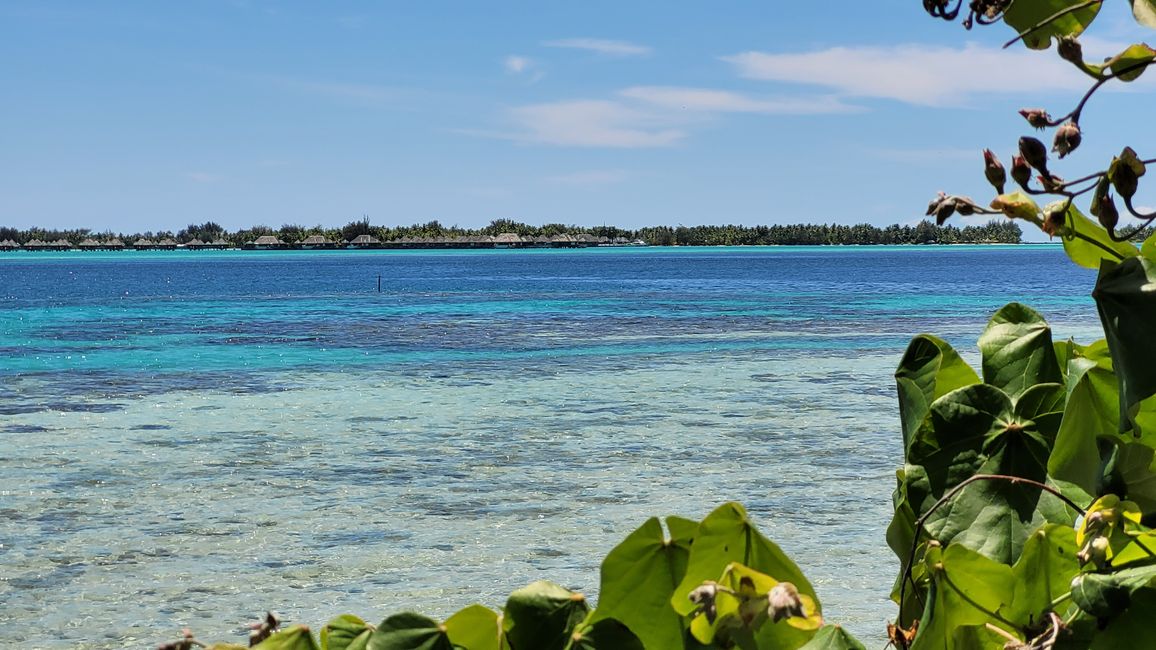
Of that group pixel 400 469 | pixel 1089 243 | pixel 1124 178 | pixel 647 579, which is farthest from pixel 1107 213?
pixel 400 469

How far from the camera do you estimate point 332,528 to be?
31.9 ft

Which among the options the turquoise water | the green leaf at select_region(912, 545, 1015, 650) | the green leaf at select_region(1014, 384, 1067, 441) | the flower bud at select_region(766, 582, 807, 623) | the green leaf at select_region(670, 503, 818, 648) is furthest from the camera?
the turquoise water

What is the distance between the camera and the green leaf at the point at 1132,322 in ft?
1.99

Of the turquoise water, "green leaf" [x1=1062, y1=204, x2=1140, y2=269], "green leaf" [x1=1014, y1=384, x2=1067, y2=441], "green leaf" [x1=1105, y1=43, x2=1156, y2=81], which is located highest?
"green leaf" [x1=1105, y1=43, x2=1156, y2=81]

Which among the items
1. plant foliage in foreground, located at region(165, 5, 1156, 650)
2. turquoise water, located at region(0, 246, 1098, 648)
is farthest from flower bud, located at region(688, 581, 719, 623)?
turquoise water, located at region(0, 246, 1098, 648)

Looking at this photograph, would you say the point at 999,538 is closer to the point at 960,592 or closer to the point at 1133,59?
the point at 960,592

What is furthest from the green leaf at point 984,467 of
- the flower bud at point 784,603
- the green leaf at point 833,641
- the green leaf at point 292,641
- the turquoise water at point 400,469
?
the turquoise water at point 400,469

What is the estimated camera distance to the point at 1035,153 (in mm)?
658

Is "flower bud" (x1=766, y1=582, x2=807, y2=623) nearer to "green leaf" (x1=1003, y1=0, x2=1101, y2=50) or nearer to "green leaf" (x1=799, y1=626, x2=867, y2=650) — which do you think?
"green leaf" (x1=799, y1=626, x2=867, y2=650)

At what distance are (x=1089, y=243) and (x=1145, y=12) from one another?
18 cm

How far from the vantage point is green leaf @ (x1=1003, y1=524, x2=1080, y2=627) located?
0.75 m

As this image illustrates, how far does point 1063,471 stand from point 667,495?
10171 millimetres

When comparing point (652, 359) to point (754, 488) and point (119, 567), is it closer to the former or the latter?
point (754, 488)

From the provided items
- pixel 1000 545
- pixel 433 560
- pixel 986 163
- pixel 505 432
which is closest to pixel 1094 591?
pixel 1000 545
